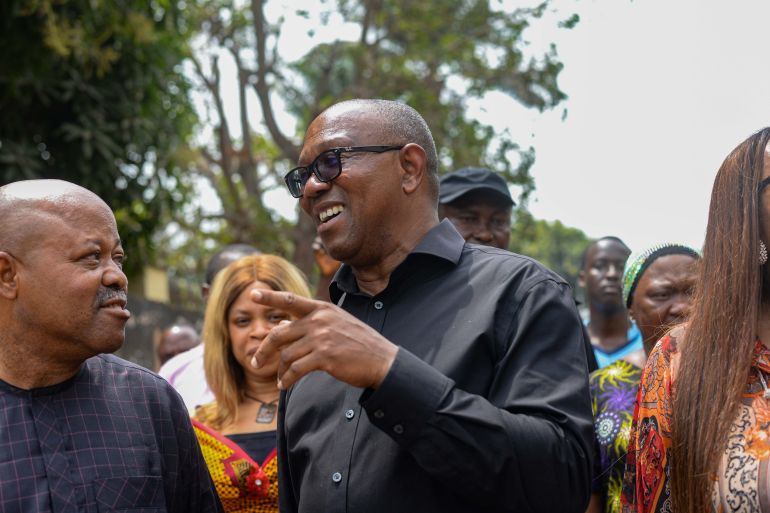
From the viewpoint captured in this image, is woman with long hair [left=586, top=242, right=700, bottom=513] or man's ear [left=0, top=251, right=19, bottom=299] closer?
man's ear [left=0, top=251, right=19, bottom=299]

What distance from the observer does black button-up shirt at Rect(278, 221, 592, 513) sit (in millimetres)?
2389

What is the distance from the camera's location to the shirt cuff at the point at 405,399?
7.77 ft

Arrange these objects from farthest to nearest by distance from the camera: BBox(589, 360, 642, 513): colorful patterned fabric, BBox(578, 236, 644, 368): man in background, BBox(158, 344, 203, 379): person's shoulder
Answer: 1. BBox(578, 236, 644, 368): man in background
2. BBox(158, 344, 203, 379): person's shoulder
3. BBox(589, 360, 642, 513): colorful patterned fabric

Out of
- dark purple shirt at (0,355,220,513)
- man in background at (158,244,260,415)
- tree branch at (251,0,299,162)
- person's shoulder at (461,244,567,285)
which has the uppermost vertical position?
tree branch at (251,0,299,162)

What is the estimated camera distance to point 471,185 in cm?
496

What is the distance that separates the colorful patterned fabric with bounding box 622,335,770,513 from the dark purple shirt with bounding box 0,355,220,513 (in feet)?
4.83

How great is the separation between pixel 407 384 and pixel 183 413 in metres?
1.17

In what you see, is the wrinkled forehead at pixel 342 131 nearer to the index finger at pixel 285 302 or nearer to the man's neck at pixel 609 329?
the index finger at pixel 285 302

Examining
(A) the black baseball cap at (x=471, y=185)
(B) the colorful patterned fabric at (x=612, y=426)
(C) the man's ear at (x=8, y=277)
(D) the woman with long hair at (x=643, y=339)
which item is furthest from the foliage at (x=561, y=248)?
(C) the man's ear at (x=8, y=277)

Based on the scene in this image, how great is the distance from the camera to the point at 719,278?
8.86 feet

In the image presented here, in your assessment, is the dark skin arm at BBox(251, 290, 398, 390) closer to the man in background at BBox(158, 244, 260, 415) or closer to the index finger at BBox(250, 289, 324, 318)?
the index finger at BBox(250, 289, 324, 318)

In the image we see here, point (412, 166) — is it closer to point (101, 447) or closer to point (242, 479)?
point (101, 447)

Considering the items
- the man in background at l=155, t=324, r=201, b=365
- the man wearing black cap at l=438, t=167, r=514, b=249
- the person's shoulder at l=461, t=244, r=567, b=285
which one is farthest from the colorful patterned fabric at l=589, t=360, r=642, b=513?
the man in background at l=155, t=324, r=201, b=365

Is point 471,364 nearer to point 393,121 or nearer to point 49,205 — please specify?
point 393,121
